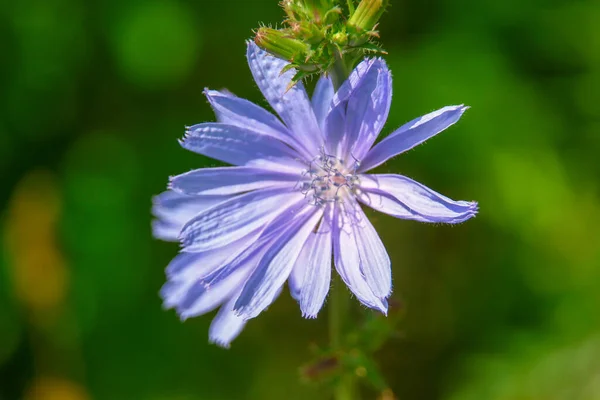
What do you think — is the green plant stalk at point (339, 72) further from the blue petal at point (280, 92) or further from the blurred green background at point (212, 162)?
the blurred green background at point (212, 162)

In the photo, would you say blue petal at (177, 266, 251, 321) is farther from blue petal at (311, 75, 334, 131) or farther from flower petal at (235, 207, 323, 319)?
blue petal at (311, 75, 334, 131)

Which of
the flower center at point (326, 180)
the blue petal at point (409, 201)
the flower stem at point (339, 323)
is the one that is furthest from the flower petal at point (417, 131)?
the flower stem at point (339, 323)

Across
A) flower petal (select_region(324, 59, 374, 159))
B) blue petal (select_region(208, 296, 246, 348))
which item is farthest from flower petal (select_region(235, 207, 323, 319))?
blue petal (select_region(208, 296, 246, 348))

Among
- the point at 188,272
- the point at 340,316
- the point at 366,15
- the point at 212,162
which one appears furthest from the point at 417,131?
the point at 212,162

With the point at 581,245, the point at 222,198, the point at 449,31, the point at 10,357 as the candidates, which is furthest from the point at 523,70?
the point at 10,357

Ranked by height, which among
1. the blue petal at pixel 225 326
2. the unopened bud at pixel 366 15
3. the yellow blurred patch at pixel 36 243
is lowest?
the yellow blurred patch at pixel 36 243
